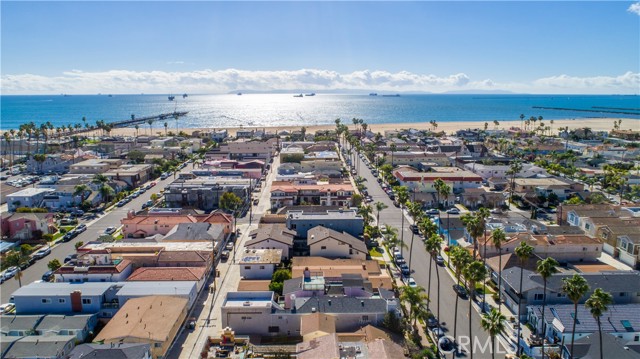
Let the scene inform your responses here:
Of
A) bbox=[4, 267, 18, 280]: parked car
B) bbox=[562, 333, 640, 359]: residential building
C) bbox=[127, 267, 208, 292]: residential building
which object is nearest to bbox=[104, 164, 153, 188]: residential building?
bbox=[4, 267, 18, 280]: parked car

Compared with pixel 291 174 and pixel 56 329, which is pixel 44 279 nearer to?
pixel 56 329

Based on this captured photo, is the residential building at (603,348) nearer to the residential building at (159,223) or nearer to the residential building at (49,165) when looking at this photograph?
the residential building at (159,223)

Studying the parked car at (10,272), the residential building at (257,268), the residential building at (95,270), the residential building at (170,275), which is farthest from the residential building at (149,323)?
the parked car at (10,272)

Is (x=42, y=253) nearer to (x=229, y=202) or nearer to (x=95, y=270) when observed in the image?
(x=95, y=270)

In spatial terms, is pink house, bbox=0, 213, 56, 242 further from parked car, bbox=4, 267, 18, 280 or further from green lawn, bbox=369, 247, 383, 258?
green lawn, bbox=369, 247, 383, 258

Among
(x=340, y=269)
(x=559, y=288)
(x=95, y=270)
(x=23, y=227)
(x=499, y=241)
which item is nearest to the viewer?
(x=499, y=241)

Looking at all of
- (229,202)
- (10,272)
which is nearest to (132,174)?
(229,202)
